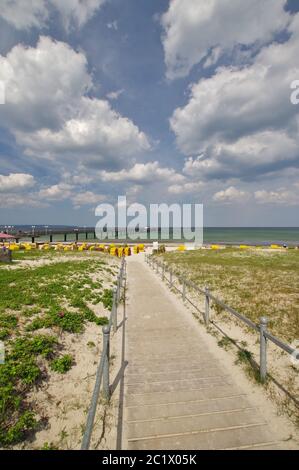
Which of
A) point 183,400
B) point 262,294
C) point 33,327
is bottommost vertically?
point 183,400

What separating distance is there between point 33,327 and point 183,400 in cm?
480

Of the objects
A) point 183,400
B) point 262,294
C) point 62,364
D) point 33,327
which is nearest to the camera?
point 183,400

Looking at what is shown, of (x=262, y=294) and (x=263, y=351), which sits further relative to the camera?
(x=262, y=294)

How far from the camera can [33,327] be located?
6.84m

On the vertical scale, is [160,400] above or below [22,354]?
below

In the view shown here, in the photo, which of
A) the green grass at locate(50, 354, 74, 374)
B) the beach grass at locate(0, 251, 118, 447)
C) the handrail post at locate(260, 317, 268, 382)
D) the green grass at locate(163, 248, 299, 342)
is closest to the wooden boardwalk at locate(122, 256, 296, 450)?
the handrail post at locate(260, 317, 268, 382)

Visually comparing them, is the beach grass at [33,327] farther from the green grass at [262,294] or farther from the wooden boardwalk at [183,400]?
the green grass at [262,294]

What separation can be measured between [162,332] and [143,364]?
2.10m

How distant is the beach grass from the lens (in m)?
4.18

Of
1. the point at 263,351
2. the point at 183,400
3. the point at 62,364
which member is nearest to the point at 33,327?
the point at 62,364

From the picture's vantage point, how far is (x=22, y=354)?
17.9 ft

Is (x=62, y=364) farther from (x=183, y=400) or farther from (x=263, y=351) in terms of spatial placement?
(x=263, y=351)
